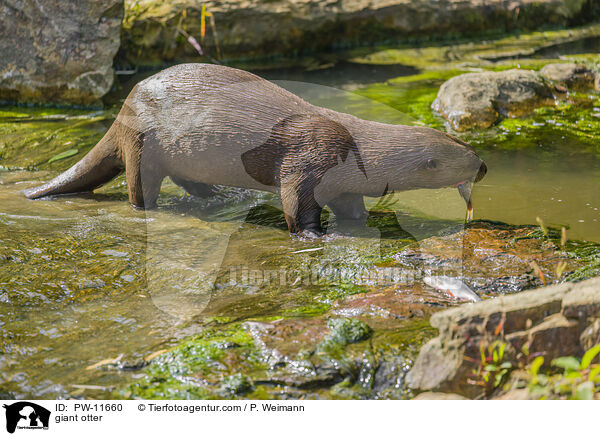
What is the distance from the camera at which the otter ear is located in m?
3.98

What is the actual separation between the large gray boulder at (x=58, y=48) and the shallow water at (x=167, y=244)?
0.73 m

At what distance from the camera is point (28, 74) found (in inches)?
266

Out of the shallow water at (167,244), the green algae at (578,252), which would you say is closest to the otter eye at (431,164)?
the shallow water at (167,244)

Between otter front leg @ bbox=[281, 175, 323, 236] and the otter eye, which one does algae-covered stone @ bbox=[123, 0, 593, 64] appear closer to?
otter front leg @ bbox=[281, 175, 323, 236]

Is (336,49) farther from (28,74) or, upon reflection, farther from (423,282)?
(423,282)

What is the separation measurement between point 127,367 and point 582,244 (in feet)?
8.04

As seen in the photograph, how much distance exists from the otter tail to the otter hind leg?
0.41 meters

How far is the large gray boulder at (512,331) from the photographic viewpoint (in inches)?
91.7

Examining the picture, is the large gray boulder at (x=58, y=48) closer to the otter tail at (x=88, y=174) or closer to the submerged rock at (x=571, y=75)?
the otter tail at (x=88, y=174)

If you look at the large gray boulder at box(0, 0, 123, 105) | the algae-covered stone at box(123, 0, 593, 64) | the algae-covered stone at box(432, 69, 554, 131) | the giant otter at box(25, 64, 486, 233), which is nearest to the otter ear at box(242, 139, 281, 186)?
the giant otter at box(25, 64, 486, 233)

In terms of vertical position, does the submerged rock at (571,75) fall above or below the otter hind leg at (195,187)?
above

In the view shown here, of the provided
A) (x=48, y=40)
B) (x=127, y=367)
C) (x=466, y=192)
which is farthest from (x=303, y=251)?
(x=48, y=40)
